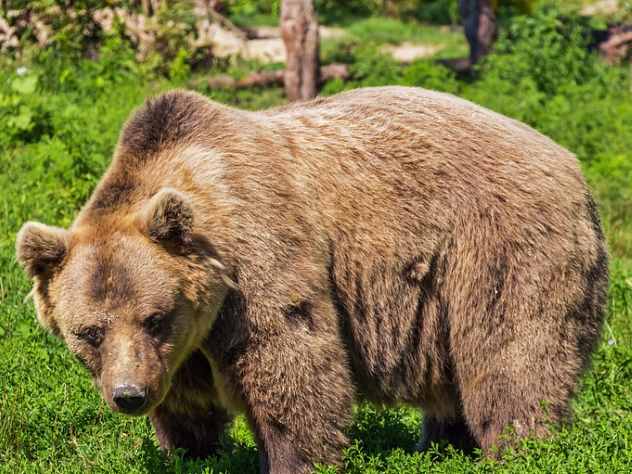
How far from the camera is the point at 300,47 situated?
1294cm

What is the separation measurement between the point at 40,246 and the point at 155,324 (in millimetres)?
594

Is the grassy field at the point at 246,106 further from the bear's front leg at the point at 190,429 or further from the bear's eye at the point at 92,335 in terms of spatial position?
the bear's eye at the point at 92,335

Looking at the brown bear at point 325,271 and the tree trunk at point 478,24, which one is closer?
the brown bear at point 325,271

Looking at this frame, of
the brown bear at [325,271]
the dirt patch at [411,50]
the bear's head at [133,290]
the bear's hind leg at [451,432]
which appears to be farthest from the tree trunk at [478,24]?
the bear's head at [133,290]

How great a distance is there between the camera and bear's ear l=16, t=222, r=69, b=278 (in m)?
4.98

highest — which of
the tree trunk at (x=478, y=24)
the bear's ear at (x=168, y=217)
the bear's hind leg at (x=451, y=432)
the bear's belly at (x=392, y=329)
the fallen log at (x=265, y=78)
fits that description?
the bear's ear at (x=168, y=217)

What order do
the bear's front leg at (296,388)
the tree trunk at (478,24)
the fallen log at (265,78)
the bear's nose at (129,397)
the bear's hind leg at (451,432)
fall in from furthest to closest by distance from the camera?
1. the tree trunk at (478,24)
2. the fallen log at (265,78)
3. the bear's hind leg at (451,432)
4. the bear's front leg at (296,388)
5. the bear's nose at (129,397)

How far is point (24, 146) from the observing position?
10.3 m

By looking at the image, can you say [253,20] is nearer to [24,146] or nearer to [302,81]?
[302,81]

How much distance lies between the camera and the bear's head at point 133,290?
489 cm

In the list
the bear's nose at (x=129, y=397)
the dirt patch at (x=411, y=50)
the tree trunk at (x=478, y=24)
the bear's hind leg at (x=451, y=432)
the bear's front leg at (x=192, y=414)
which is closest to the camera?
the bear's nose at (x=129, y=397)

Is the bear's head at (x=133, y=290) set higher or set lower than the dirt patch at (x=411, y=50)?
higher

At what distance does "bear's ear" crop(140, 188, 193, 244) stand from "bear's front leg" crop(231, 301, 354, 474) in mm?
521

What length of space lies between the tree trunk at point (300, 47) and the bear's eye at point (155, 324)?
815 centimetres
